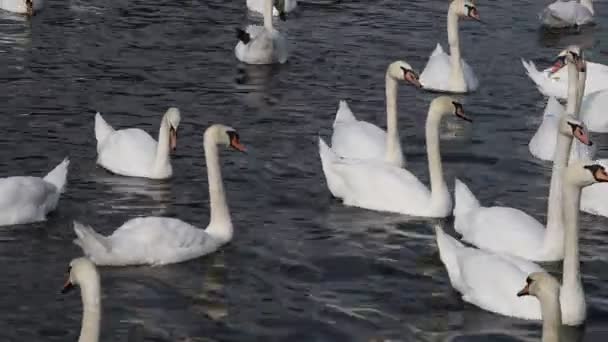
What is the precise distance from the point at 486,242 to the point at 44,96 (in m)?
7.27

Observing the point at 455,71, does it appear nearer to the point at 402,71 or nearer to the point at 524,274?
the point at 402,71

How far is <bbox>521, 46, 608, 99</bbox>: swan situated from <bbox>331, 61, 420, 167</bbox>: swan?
12.3 ft

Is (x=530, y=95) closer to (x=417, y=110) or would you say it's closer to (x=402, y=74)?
(x=417, y=110)

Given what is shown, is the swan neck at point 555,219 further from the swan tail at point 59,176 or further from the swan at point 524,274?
the swan tail at point 59,176

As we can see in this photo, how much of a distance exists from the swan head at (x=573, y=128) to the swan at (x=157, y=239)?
3.26 m

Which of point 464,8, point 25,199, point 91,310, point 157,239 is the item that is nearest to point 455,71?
point 464,8

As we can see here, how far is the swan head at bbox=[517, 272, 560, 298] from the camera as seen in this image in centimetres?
1104

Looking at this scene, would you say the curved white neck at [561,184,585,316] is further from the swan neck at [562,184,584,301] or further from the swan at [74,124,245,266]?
the swan at [74,124,245,266]

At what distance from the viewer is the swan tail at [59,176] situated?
15016 mm

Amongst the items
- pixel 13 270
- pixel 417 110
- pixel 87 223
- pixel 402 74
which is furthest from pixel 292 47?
pixel 13 270

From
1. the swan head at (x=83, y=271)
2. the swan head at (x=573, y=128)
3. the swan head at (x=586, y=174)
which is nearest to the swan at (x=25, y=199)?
the swan head at (x=83, y=271)

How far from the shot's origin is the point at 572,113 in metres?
Result: 17.4

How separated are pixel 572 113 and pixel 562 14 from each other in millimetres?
7505

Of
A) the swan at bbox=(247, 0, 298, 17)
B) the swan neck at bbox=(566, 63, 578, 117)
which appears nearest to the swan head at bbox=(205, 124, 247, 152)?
the swan neck at bbox=(566, 63, 578, 117)
